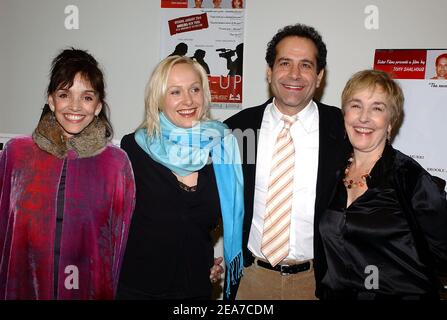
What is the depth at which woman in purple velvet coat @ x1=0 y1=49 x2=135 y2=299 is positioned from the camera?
2.08 meters

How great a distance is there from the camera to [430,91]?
3.08 meters

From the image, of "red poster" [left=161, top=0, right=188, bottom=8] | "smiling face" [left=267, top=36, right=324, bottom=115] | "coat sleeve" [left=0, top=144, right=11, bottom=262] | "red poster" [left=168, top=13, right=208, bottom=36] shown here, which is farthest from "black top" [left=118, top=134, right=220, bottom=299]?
"red poster" [left=161, top=0, right=188, bottom=8]

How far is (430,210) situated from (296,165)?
0.80 meters

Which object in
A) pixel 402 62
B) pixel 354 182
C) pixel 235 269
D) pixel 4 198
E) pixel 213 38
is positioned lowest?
pixel 235 269

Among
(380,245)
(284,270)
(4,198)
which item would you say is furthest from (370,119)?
(4,198)

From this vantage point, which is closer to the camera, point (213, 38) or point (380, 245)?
point (380, 245)

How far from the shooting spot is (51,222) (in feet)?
6.82

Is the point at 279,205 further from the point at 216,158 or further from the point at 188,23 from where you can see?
the point at 188,23

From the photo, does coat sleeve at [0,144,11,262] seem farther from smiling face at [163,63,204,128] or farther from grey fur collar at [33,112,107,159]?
smiling face at [163,63,204,128]

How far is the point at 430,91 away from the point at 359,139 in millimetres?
1293

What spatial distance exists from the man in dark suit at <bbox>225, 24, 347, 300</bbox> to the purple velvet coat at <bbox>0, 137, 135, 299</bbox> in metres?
0.88

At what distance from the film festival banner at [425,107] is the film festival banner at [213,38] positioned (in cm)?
129

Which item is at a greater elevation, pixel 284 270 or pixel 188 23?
pixel 188 23

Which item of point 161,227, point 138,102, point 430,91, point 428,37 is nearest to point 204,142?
point 161,227
